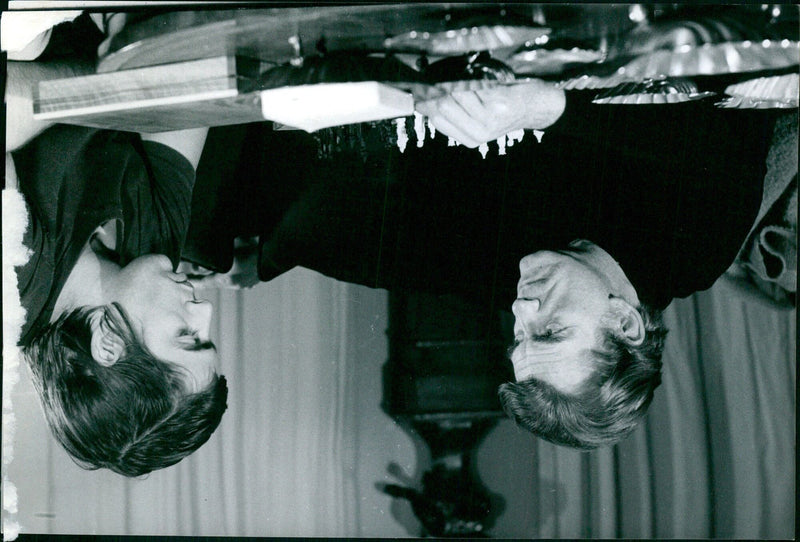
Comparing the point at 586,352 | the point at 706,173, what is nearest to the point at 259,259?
the point at 586,352

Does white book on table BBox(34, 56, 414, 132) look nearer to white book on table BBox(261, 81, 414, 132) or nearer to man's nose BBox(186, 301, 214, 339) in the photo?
white book on table BBox(261, 81, 414, 132)

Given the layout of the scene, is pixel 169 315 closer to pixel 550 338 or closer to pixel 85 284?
pixel 85 284

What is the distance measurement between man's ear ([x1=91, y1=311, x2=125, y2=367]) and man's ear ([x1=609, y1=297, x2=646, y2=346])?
92 centimetres

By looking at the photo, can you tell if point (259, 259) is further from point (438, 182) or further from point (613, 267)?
point (613, 267)

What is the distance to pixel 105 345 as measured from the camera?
1587 millimetres

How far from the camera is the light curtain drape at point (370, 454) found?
1521 millimetres

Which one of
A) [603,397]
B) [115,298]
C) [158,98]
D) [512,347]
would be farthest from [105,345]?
[603,397]

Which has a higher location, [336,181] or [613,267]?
[336,181]

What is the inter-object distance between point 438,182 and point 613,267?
35 cm

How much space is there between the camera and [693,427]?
1520 millimetres

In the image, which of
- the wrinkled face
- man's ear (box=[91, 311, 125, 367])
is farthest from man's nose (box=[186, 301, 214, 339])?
man's ear (box=[91, 311, 125, 367])

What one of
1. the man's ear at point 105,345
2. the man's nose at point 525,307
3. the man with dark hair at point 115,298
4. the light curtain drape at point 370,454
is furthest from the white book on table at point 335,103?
the man's ear at point 105,345

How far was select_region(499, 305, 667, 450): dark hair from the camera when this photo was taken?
1.52 meters

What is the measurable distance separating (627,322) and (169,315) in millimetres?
849
